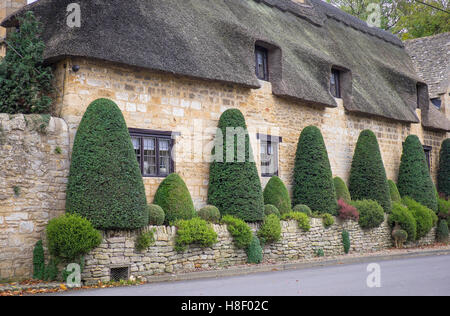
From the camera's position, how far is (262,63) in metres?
19.3

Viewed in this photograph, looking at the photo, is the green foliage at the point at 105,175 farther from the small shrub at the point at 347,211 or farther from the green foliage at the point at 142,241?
the small shrub at the point at 347,211

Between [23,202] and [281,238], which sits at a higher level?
[23,202]

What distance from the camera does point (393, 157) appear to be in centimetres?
2505

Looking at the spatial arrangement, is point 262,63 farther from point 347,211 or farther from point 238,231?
point 238,231

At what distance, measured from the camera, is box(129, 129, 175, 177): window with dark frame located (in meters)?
15.1

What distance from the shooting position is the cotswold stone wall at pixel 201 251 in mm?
12805

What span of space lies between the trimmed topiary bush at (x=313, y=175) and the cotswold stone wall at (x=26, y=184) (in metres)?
8.61

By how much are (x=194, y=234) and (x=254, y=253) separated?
235cm

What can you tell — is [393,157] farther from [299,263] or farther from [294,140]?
[299,263]

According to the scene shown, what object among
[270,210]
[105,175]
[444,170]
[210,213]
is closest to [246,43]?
[270,210]

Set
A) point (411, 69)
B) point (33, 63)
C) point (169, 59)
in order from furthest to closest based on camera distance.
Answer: point (411, 69) < point (169, 59) < point (33, 63)

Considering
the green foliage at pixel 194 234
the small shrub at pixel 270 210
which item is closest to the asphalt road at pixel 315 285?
the green foliage at pixel 194 234

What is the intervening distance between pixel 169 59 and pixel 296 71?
595 cm
